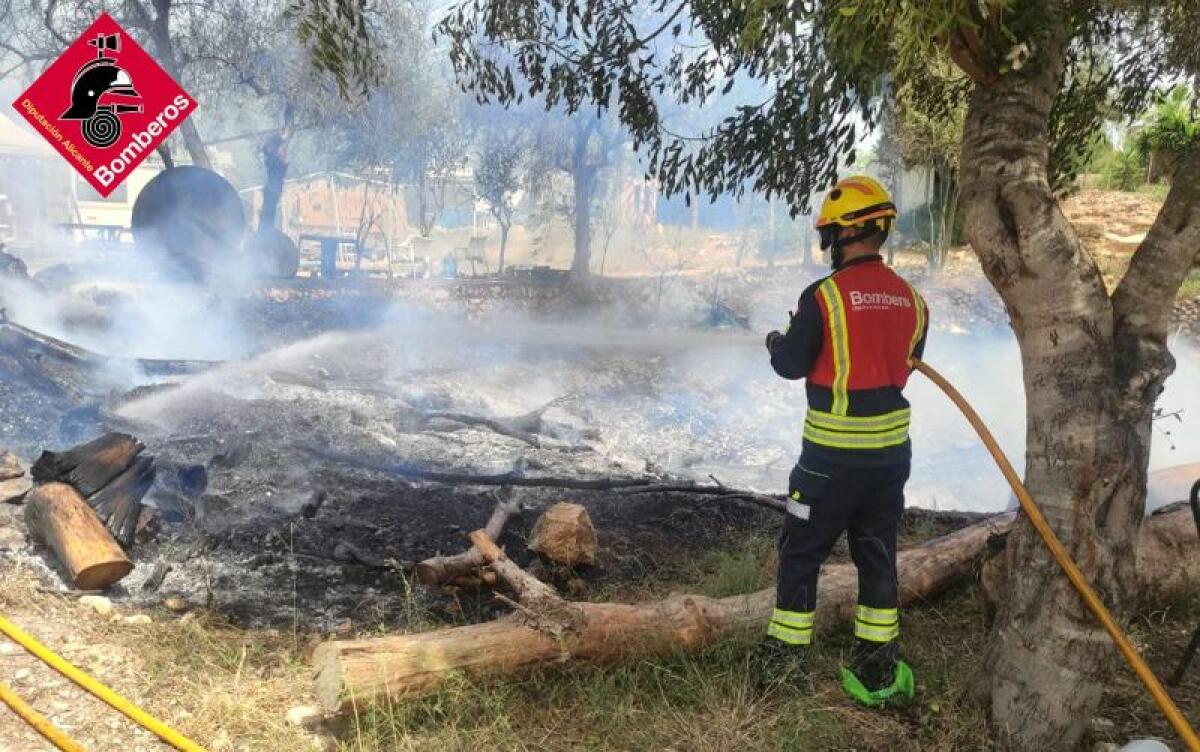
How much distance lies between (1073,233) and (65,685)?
405cm

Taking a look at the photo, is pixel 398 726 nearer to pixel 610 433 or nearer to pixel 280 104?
pixel 610 433

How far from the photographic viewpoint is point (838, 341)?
3.08 metres

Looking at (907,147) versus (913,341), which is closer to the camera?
(913,341)

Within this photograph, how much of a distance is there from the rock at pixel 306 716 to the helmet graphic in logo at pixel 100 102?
41.8 feet

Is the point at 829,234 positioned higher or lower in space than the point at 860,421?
higher

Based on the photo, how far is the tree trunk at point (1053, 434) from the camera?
2.77 m

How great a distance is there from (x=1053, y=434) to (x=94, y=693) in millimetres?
3534

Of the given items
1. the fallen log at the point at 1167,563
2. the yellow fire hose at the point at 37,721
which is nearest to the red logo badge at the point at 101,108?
the yellow fire hose at the point at 37,721

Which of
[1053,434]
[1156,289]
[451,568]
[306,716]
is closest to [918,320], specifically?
[1053,434]

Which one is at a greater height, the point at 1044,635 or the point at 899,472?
the point at 899,472

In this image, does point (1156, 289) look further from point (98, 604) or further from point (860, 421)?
point (98, 604)

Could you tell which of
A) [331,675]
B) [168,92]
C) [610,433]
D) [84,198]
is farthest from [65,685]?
[84,198]

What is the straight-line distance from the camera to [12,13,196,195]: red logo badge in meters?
12.8

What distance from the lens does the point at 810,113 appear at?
3.90 metres
